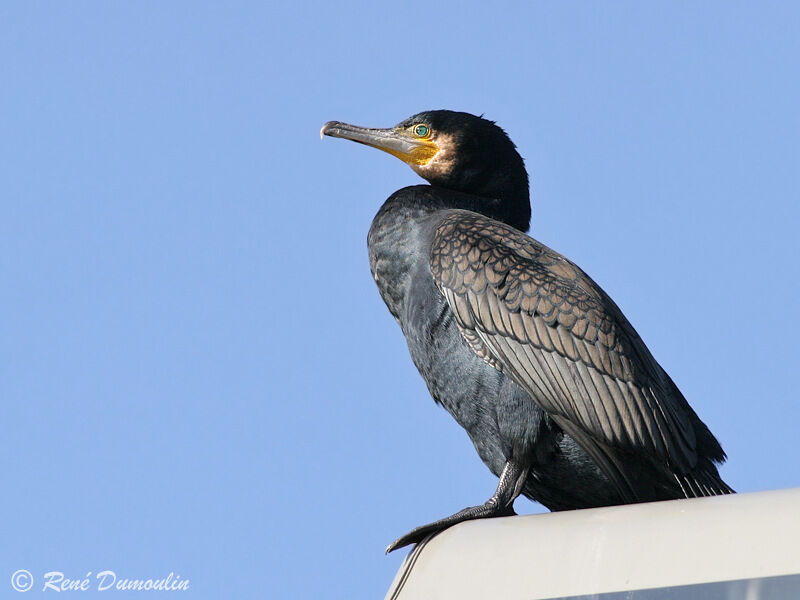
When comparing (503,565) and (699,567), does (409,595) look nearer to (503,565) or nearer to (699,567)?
(503,565)

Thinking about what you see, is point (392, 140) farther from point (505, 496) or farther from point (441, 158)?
point (505, 496)

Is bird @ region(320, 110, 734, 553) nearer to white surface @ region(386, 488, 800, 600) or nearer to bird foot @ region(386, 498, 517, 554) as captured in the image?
bird foot @ region(386, 498, 517, 554)

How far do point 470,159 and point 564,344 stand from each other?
1719 millimetres

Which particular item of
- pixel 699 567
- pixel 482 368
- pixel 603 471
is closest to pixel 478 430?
pixel 482 368

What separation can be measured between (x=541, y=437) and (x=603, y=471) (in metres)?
0.35

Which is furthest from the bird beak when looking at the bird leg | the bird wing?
the bird leg

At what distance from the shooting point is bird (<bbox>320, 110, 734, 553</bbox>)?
18.7 feet

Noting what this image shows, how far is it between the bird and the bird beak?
0.80m

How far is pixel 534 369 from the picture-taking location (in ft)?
19.1

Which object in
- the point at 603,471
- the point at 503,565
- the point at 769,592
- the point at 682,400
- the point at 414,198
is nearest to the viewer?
the point at 769,592

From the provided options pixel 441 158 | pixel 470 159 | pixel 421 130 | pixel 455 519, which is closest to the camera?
pixel 455 519

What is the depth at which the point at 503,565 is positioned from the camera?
3545mm

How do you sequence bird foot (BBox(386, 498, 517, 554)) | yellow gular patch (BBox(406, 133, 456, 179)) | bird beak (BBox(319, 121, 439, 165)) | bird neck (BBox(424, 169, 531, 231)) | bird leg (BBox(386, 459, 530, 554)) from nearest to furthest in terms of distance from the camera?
bird foot (BBox(386, 498, 517, 554)), bird leg (BBox(386, 459, 530, 554)), bird neck (BBox(424, 169, 531, 231)), yellow gular patch (BBox(406, 133, 456, 179)), bird beak (BBox(319, 121, 439, 165))

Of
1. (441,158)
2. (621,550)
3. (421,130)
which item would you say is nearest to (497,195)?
(441,158)
